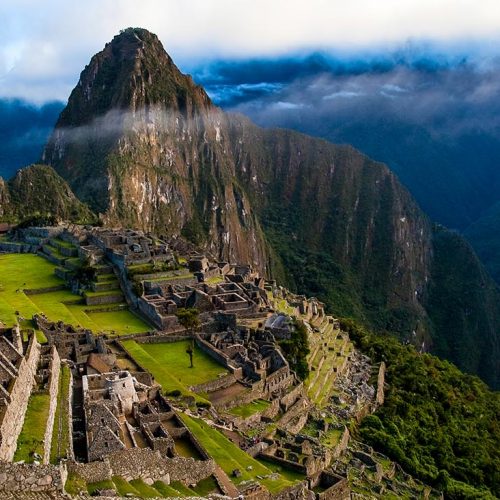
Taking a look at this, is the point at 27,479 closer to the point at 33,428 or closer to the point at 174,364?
the point at 33,428

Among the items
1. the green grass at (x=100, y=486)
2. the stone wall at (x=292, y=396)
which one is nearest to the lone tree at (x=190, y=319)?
the stone wall at (x=292, y=396)

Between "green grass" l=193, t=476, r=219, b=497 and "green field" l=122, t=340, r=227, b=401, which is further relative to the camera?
"green field" l=122, t=340, r=227, b=401

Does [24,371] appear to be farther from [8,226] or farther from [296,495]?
[8,226]

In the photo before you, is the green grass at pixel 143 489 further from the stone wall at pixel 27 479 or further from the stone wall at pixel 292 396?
the stone wall at pixel 292 396

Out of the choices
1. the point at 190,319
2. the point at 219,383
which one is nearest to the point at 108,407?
the point at 219,383

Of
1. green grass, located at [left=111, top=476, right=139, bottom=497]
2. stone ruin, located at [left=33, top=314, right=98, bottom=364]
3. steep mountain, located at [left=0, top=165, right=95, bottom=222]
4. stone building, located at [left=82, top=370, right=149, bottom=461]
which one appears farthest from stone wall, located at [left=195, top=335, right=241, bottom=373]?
steep mountain, located at [left=0, top=165, right=95, bottom=222]

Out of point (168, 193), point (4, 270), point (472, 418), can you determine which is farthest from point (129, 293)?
point (168, 193)

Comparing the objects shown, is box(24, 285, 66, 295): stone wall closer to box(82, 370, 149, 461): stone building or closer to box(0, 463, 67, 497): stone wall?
box(82, 370, 149, 461): stone building
